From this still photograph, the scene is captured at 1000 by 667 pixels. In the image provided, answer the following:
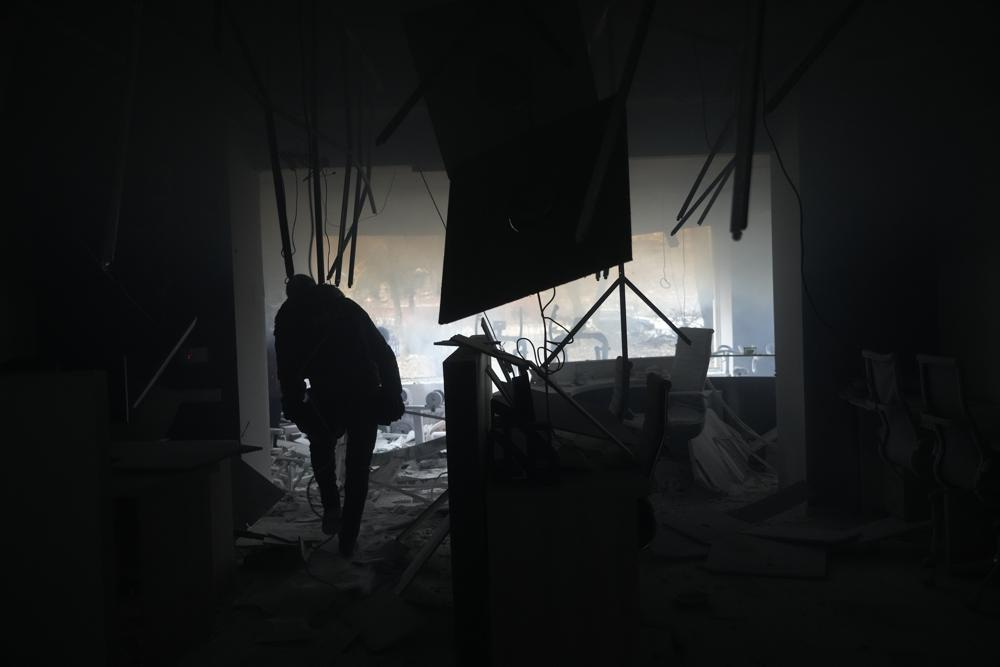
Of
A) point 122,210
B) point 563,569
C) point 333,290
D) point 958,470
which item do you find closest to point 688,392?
point 958,470

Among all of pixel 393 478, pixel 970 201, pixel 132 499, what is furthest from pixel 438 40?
pixel 393 478

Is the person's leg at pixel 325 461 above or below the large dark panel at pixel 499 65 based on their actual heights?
below

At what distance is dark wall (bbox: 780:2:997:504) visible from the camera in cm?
340

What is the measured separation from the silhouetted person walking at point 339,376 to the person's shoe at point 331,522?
0.11ft

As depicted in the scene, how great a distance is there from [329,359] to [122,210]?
66.0 inches

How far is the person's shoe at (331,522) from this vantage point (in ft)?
11.1

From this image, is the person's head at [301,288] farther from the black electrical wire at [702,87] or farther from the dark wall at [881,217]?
the dark wall at [881,217]

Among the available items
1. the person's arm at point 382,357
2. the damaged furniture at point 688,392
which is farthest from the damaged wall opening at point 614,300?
the person's arm at point 382,357

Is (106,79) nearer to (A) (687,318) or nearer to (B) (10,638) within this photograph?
(B) (10,638)

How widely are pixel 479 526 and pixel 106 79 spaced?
3478 millimetres

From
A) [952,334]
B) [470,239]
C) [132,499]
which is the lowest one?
[132,499]

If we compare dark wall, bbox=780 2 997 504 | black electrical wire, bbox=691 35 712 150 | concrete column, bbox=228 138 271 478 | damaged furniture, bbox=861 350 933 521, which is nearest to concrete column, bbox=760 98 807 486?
dark wall, bbox=780 2 997 504

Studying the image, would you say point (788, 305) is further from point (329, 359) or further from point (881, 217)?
point (329, 359)

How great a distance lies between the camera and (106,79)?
362 cm
